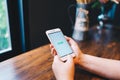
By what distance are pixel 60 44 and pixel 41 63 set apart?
5.4 inches

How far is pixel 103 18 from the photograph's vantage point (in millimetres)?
1592

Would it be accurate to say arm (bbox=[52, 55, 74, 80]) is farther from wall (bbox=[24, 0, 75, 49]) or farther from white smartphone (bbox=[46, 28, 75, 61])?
wall (bbox=[24, 0, 75, 49])

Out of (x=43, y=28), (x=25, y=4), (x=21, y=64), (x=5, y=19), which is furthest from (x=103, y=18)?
(x=21, y=64)

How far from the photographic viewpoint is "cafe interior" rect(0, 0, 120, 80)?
33.4 inches

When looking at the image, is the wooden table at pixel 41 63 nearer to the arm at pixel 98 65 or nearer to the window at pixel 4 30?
the arm at pixel 98 65

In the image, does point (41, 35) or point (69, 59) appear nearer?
point (69, 59)

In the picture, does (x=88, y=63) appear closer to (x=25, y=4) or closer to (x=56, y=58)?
(x=56, y=58)

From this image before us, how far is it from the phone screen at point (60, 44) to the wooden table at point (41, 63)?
100mm

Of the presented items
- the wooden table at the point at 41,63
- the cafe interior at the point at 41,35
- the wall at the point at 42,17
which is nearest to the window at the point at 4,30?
the cafe interior at the point at 41,35

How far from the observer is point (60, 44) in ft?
2.84

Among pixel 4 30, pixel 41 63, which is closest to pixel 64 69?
pixel 41 63

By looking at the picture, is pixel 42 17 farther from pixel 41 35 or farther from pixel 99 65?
pixel 99 65

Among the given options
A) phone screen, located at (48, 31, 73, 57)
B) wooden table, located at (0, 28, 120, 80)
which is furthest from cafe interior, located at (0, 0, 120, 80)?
phone screen, located at (48, 31, 73, 57)

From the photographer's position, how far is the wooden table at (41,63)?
2.60 ft
